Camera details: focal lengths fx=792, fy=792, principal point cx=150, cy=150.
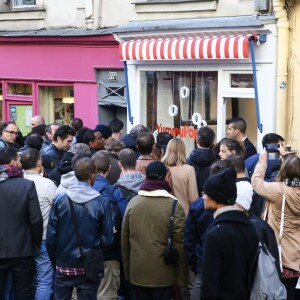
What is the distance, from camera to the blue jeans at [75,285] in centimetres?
790

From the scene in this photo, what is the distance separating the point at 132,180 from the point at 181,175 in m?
0.85

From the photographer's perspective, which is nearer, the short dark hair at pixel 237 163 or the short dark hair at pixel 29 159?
the short dark hair at pixel 237 163

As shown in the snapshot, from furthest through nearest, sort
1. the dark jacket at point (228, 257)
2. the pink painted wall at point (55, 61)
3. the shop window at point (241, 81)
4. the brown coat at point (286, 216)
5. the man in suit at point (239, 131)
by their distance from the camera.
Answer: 1. the pink painted wall at point (55, 61)
2. the shop window at point (241, 81)
3. the man in suit at point (239, 131)
4. the brown coat at point (286, 216)
5. the dark jacket at point (228, 257)

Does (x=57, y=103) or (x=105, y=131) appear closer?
(x=105, y=131)

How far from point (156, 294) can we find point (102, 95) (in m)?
9.78

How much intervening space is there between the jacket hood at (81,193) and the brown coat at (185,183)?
1.54 meters

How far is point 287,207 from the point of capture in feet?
24.9

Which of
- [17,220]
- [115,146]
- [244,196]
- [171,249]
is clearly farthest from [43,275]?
[244,196]

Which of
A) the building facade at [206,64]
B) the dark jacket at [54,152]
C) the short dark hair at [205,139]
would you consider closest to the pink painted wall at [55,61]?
the building facade at [206,64]

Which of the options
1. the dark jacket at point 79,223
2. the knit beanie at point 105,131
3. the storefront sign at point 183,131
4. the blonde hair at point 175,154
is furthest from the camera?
the storefront sign at point 183,131

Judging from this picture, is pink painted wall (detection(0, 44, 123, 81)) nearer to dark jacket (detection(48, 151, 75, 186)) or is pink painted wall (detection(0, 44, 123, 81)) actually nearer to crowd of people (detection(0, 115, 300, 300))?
dark jacket (detection(48, 151, 75, 186))

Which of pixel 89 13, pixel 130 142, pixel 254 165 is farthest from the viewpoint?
pixel 89 13

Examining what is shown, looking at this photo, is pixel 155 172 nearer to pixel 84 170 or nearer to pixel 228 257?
pixel 84 170

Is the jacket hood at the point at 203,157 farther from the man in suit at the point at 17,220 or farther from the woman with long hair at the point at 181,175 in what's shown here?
the man in suit at the point at 17,220
